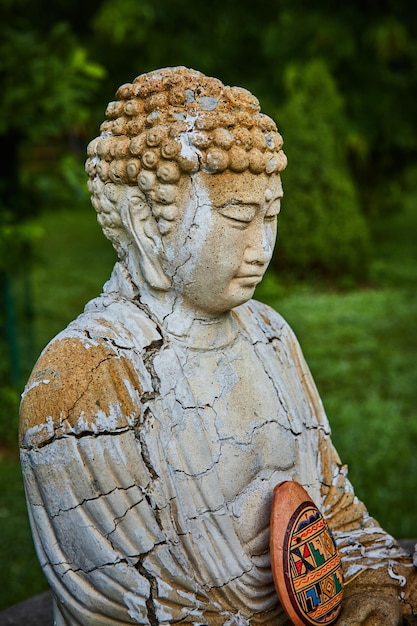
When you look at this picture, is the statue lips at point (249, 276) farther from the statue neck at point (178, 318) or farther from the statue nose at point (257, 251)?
the statue neck at point (178, 318)

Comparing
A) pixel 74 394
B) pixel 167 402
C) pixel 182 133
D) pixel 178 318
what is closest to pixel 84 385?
pixel 74 394

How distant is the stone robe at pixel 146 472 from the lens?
6.46 ft

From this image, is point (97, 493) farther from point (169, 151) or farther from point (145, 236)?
point (169, 151)

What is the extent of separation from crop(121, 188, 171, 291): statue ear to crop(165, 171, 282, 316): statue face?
3 centimetres

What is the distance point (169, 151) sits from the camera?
197 centimetres

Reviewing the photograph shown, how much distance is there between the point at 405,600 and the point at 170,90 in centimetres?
140

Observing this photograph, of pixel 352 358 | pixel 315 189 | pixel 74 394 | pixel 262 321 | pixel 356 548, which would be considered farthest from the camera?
pixel 315 189

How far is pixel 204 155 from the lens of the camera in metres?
1.98

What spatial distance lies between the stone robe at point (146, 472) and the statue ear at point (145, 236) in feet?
0.33

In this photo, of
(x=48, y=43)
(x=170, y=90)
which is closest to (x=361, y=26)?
(x=48, y=43)

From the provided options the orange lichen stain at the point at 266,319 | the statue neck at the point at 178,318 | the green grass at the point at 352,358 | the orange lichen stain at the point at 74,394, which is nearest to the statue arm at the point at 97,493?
the orange lichen stain at the point at 74,394

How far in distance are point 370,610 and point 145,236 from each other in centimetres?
105

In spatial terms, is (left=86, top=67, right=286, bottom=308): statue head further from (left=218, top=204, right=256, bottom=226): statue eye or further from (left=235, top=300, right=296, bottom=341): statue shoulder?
(left=235, top=300, right=296, bottom=341): statue shoulder

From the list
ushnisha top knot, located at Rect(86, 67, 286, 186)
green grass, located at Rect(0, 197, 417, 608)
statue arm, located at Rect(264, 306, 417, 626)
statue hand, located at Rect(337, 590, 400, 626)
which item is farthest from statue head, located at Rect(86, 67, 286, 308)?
green grass, located at Rect(0, 197, 417, 608)
